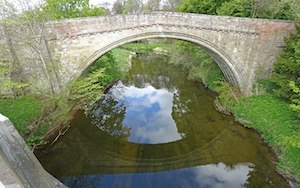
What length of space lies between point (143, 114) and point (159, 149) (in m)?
3.66

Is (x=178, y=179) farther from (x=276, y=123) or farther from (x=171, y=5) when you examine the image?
(x=171, y=5)

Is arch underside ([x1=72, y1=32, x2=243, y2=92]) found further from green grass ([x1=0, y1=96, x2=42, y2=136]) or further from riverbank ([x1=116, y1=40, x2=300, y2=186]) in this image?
green grass ([x1=0, y1=96, x2=42, y2=136])

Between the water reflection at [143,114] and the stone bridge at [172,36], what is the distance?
10.9 ft

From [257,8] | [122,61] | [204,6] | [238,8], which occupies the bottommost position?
[122,61]

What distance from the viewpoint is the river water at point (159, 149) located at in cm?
919

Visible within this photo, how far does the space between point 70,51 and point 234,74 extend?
8512 millimetres

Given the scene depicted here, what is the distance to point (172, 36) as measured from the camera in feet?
42.3

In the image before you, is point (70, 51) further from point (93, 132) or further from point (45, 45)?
point (93, 132)

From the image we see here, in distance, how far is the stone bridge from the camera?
12039 millimetres

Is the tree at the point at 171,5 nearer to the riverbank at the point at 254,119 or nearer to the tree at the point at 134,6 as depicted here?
the tree at the point at 134,6

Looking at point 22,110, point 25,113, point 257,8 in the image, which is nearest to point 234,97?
point 257,8

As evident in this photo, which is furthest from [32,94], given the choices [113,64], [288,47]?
[288,47]

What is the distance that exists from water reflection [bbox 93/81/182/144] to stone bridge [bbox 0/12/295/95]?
3337 mm

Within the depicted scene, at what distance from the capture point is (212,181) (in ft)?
30.0
